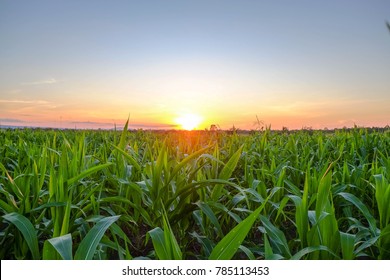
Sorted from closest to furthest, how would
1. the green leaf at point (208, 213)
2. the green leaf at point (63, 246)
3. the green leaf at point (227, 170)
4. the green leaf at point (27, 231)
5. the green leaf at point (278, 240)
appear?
the green leaf at point (63, 246), the green leaf at point (27, 231), the green leaf at point (278, 240), the green leaf at point (208, 213), the green leaf at point (227, 170)

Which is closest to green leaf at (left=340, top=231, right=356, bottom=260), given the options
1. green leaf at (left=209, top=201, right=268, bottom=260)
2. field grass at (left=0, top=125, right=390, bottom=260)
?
field grass at (left=0, top=125, right=390, bottom=260)

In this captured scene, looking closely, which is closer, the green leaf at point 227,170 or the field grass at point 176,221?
the field grass at point 176,221

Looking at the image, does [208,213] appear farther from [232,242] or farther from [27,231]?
[27,231]

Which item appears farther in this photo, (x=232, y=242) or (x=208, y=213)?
(x=208, y=213)

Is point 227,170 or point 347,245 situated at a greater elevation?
point 227,170

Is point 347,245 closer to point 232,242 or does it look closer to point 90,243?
point 232,242

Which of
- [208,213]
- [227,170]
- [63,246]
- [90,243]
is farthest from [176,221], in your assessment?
[63,246]

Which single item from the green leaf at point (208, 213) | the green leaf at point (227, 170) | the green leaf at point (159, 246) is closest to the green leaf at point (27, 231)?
the green leaf at point (159, 246)

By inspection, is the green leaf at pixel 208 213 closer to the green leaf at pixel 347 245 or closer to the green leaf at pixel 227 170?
the green leaf at pixel 227 170

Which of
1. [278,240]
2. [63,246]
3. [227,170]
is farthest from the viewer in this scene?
[227,170]

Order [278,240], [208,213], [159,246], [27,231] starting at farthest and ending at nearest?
[208,213] < [278,240] < [27,231] < [159,246]

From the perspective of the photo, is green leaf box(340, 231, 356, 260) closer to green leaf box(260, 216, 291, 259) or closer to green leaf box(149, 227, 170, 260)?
green leaf box(260, 216, 291, 259)
